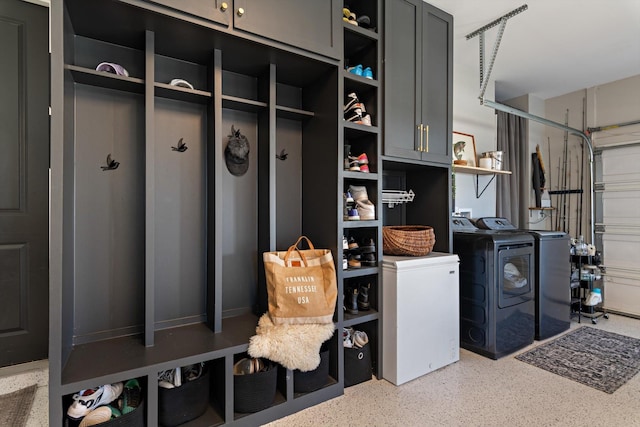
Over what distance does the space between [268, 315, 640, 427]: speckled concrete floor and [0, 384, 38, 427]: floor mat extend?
1.28 meters

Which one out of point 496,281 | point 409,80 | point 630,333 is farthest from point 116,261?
point 630,333

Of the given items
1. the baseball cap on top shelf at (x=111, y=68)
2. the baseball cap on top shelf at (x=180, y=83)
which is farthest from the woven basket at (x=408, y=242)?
the baseball cap on top shelf at (x=111, y=68)

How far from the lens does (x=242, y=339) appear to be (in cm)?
157

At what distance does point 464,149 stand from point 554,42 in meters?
1.15

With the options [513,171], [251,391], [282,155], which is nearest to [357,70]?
[282,155]

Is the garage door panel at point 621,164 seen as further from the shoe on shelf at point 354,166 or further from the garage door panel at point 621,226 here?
the shoe on shelf at point 354,166

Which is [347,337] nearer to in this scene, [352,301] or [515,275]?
[352,301]

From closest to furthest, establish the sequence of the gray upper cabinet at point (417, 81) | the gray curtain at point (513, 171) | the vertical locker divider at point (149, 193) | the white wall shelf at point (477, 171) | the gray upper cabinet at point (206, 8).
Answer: the gray upper cabinet at point (206, 8)
the vertical locker divider at point (149, 193)
the gray upper cabinet at point (417, 81)
the white wall shelf at point (477, 171)
the gray curtain at point (513, 171)

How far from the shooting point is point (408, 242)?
211cm

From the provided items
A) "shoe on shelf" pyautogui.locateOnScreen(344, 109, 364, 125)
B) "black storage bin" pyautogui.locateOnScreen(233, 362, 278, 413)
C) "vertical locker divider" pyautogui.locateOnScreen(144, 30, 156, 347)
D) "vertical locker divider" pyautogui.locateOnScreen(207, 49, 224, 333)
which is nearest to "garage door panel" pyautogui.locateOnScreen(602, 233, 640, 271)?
"shoe on shelf" pyautogui.locateOnScreen(344, 109, 364, 125)

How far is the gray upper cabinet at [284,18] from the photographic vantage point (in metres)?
1.42

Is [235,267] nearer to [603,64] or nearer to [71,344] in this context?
[71,344]

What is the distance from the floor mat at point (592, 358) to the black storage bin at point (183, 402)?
2214 mm

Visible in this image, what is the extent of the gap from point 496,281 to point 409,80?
5.10 feet
